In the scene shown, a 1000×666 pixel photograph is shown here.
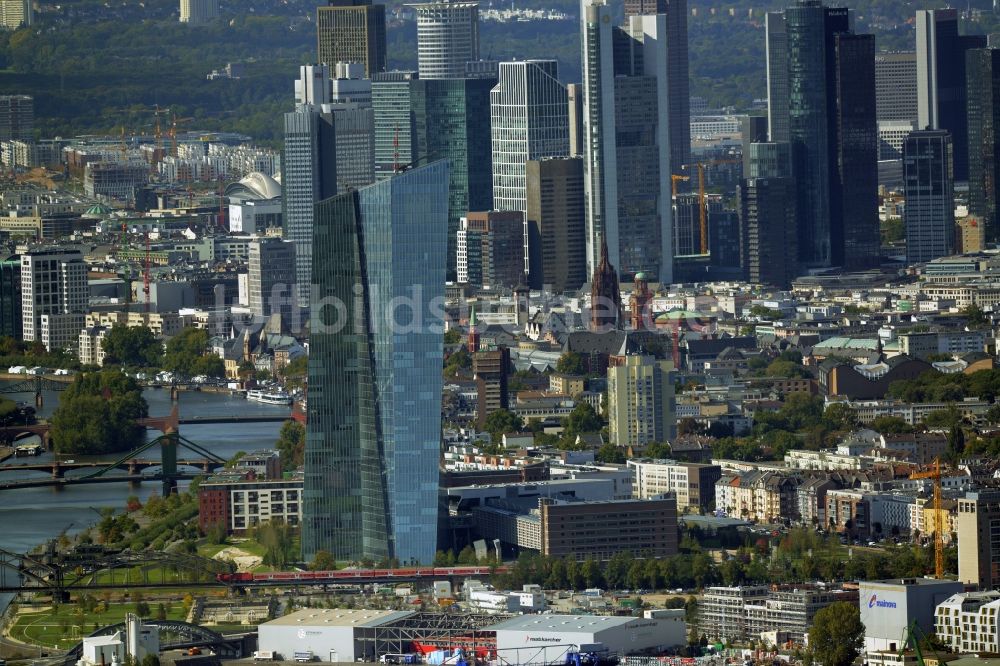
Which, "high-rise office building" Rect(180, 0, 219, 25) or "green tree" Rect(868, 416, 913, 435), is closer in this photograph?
"green tree" Rect(868, 416, 913, 435)

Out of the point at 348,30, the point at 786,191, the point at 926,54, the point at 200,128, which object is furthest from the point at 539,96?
the point at 200,128

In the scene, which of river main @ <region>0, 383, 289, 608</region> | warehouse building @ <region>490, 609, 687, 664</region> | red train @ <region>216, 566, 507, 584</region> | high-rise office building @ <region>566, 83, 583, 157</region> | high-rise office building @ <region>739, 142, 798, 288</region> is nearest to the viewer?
warehouse building @ <region>490, 609, 687, 664</region>

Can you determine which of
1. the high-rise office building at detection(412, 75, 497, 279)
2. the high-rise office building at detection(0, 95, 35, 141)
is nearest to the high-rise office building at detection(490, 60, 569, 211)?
the high-rise office building at detection(412, 75, 497, 279)

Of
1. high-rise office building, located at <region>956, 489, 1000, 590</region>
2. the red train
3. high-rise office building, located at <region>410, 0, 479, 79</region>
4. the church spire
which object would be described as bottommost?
the red train

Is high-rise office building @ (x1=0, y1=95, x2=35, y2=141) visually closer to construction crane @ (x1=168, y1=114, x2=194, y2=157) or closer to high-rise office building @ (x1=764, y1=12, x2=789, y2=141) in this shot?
construction crane @ (x1=168, y1=114, x2=194, y2=157)

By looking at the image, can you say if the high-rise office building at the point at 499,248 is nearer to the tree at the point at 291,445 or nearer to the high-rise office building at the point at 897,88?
the tree at the point at 291,445

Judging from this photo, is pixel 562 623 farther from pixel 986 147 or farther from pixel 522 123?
pixel 986 147

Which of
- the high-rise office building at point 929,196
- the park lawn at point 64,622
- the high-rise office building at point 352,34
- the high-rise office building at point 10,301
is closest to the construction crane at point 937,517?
the park lawn at point 64,622

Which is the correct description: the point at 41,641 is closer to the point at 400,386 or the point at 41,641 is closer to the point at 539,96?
the point at 400,386
